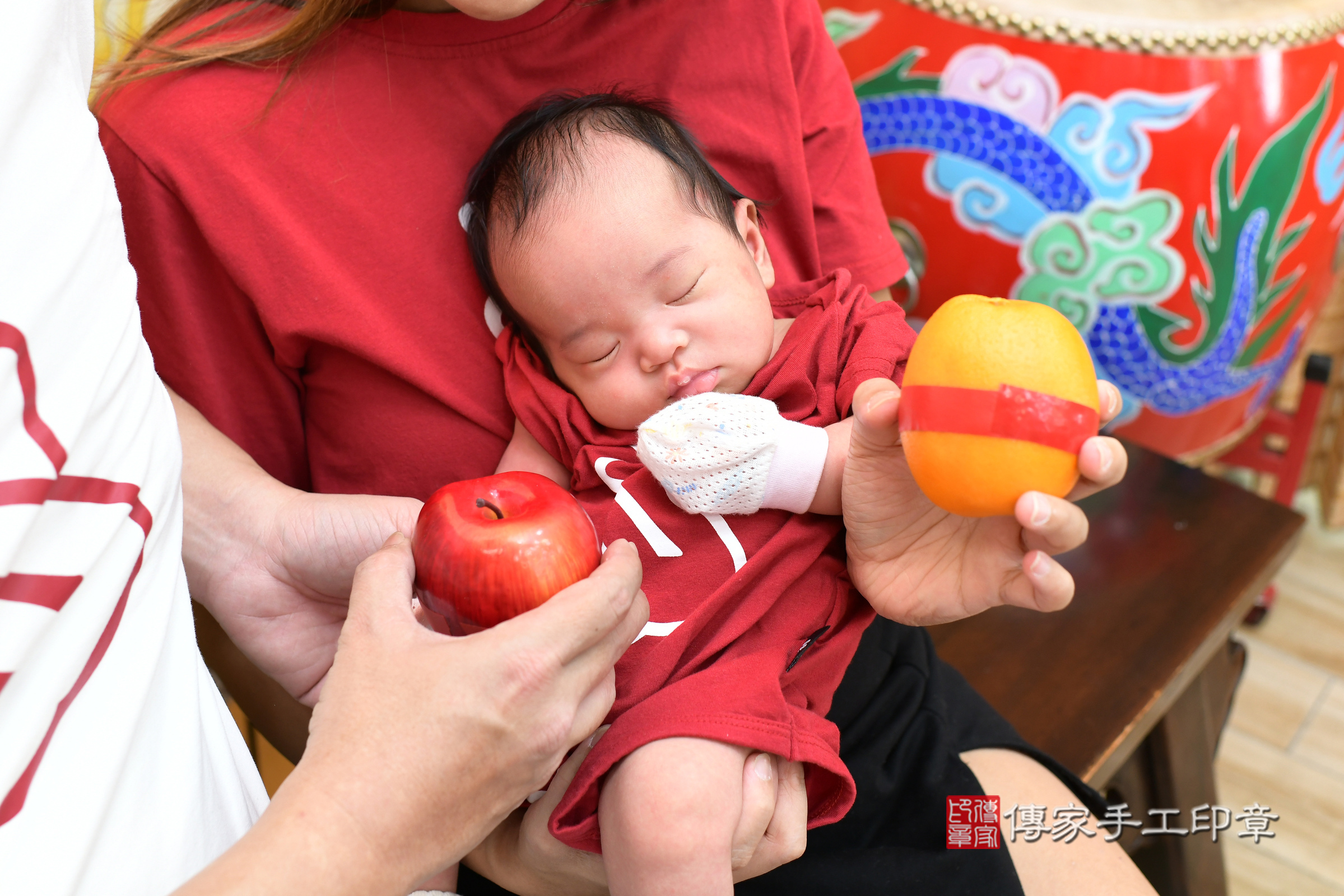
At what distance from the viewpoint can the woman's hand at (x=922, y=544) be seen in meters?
0.70

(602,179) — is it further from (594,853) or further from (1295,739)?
(1295,739)

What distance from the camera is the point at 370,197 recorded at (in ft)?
2.91

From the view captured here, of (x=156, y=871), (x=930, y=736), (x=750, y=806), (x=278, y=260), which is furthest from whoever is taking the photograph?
(x=930, y=736)

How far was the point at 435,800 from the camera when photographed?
58 cm

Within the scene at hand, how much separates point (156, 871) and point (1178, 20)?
1715 millimetres

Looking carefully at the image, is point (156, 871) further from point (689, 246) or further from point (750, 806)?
point (689, 246)

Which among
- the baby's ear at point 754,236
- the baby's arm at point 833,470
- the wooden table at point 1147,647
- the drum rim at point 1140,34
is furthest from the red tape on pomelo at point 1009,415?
the drum rim at point 1140,34

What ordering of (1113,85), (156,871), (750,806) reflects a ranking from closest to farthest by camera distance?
(156,871)
(750,806)
(1113,85)

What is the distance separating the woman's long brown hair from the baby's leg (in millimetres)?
687

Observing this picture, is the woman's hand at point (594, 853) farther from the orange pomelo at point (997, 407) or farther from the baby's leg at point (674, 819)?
the orange pomelo at point (997, 407)

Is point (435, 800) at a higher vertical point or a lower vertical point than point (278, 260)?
lower

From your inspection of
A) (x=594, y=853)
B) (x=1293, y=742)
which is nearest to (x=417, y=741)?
(x=594, y=853)

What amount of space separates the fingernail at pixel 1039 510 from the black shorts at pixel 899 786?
0.37 meters

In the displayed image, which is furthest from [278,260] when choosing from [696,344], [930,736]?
[930,736]
